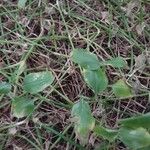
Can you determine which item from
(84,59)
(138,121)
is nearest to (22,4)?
(84,59)

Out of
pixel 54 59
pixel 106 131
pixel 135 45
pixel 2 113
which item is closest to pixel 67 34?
pixel 54 59

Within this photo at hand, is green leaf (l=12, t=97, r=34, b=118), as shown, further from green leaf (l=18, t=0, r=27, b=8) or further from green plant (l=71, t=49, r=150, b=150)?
green leaf (l=18, t=0, r=27, b=8)

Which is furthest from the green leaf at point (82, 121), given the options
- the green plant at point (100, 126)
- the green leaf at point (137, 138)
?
the green leaf at point (137, 138)

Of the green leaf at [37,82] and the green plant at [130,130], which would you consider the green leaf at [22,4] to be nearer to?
the green leaf at [37,82]

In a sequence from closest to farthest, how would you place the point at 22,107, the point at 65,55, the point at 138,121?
the point at 138,121 < the point at 22,107 < the point at 65,55

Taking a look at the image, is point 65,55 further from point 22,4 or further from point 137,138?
point 137,138

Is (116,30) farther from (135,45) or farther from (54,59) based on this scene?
(54,59)
